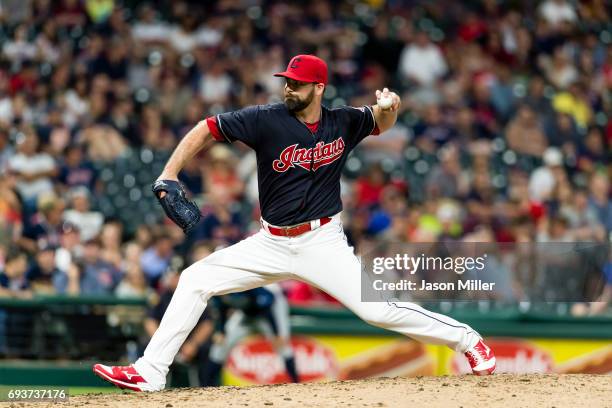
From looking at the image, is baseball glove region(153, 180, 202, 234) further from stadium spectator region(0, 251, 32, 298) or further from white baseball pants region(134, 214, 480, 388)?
stadium spectator region(0, 251, 32, 298)

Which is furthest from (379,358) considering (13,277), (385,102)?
(385,102)

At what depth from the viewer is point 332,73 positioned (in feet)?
48.4

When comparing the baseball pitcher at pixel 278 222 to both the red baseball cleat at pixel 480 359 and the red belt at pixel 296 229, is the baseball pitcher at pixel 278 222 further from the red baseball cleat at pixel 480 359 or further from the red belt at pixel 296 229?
the red baseball cleat at pixel 480 359

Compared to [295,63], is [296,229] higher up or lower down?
lower down

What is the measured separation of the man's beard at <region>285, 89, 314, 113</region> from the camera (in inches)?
268

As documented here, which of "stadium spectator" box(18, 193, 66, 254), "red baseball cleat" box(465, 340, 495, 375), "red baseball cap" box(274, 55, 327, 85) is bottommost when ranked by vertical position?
"red baseball cleat" box(465, 340, 495, 375)

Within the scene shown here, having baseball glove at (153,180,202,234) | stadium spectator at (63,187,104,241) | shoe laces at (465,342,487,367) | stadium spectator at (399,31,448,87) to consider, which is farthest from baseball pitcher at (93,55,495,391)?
stadium spectator at (399,31,448,87)

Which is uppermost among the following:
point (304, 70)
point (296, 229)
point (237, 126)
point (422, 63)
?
point (422, 63)

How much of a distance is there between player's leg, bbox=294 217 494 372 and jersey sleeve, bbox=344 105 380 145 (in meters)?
0.52

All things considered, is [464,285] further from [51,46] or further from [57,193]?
[51,46]

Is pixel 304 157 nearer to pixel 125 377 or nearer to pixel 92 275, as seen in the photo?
pixel 125 377

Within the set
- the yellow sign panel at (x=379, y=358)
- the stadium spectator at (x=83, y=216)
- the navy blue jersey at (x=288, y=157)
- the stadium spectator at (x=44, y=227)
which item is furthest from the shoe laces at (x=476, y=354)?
the stadium spectator at (x=83, y=216)

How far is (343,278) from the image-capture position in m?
6.80

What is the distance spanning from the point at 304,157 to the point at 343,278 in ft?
2.25
